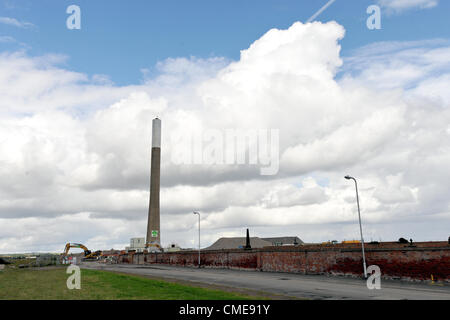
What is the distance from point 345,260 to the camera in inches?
1294

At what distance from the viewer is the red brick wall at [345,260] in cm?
2702

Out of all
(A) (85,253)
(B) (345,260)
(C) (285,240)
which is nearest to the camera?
(B) (345,260)

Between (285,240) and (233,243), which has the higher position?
(285,240)

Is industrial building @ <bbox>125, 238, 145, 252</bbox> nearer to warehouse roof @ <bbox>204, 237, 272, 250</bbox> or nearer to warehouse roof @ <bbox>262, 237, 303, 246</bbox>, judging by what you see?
warehouse roof @ <bbox>204, 237, 272, 250</bbox>

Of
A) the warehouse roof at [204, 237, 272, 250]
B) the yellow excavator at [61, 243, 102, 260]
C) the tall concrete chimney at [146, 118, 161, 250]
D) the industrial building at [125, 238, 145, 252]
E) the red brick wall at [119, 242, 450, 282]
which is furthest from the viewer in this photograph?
the industrial building at [125, 238, 145, 252]

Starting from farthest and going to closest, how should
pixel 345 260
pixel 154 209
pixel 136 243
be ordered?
pixel 136 243
pixel 154 209
pixel 345 260

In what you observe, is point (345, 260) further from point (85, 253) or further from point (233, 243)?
point (233, 243)

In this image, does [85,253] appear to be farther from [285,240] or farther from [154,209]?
[285,240]

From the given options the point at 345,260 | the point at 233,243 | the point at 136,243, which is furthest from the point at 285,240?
the point at 345,260

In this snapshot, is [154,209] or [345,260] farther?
[154,209]

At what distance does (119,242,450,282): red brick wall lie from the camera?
27016 mm

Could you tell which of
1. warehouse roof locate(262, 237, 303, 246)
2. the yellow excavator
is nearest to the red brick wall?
the yellow excavator
